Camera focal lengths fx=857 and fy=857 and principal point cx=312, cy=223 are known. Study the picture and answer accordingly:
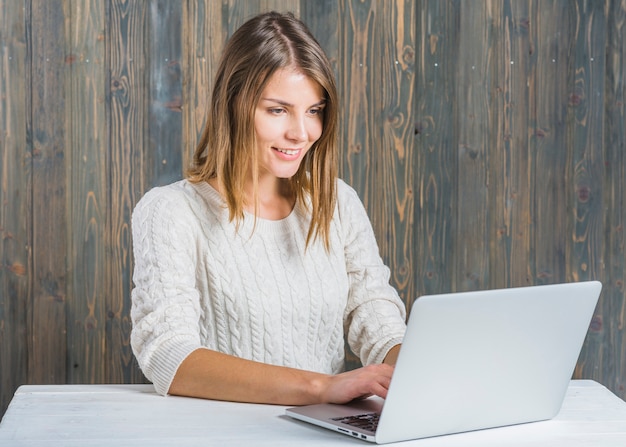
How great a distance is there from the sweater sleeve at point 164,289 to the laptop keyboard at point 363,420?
1.19 feet

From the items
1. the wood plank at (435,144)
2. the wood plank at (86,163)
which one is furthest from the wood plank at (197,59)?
the wood plank at (435,144)

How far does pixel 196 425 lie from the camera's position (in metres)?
1.28

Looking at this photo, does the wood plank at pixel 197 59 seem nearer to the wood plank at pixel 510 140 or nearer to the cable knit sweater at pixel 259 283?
the cable knit sweater at pixel 259 283

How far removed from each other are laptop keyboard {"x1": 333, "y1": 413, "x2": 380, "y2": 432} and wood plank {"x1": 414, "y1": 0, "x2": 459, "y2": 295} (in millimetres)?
1353

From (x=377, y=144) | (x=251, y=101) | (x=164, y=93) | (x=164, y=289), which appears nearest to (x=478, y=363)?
(x=164, y=289)

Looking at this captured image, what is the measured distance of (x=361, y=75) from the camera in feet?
8.45

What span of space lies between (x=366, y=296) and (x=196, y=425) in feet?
2.23

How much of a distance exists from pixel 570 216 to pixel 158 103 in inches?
51.3

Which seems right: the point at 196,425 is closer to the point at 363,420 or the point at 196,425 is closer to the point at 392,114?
the point at 363,420

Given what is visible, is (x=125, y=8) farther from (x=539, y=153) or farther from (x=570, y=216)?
(x=570, y=216)

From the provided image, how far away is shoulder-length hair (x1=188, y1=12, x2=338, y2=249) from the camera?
170 centimetres

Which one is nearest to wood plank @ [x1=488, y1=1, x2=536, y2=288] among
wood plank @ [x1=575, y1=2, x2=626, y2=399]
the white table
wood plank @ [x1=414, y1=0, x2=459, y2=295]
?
wood plank @ [x1=414, y1=0, x2=459, y2=295]

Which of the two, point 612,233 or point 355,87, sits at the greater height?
point 355,87

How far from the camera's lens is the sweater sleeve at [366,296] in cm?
181
